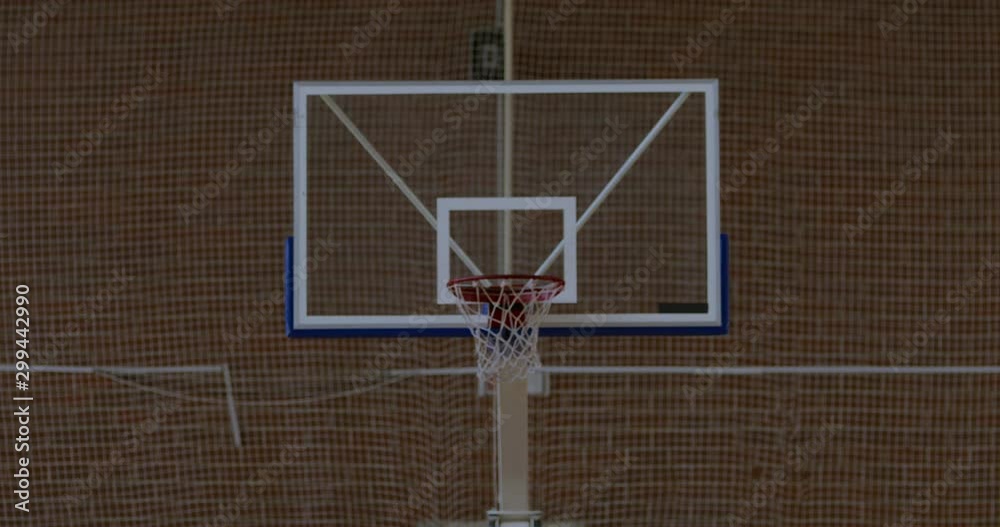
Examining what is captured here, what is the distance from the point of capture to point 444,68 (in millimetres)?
7418

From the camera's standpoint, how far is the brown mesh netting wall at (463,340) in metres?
7.16

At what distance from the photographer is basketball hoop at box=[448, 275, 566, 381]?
4.52 meters

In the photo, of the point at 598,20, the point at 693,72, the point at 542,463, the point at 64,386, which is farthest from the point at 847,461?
the point at 64,386

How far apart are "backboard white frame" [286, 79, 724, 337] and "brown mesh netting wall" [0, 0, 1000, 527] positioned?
95.8 inches

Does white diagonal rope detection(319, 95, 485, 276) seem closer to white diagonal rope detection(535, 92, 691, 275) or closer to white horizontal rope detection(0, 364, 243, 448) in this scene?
white diagonal rope detection(535, 92, 691, 275)

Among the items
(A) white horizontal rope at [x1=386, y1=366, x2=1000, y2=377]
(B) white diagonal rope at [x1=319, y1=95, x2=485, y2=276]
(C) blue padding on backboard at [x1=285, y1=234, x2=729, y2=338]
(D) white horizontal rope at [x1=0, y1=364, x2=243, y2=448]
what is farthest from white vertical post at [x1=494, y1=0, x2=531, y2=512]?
(D) white horizontal rope at [x1=0, y1=364, x2=243, y2=448]

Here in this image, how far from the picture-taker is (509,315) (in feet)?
14.9

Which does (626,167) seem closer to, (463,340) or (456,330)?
(456,330)

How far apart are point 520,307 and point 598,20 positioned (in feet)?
11.5

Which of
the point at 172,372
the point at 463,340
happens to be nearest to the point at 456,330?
the point at 463,340

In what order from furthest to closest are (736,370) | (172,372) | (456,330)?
(172,372) → (736,370) → (456,330)

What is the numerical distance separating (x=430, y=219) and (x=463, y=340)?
2538 millimetres

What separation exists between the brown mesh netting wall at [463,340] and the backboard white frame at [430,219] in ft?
7.98

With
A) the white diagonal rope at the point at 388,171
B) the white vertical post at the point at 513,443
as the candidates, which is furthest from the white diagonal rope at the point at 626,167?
the white vertical post at the point at 513,443
